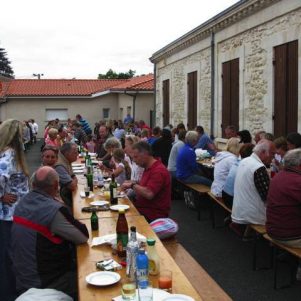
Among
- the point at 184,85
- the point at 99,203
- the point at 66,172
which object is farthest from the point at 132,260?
the point at 184,85

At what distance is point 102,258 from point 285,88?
7.51 metres

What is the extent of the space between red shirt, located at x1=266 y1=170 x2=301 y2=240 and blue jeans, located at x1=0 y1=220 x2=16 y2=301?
9.64ft

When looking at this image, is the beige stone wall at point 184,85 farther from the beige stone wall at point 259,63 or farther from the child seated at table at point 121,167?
the child seated at table at point 121,167

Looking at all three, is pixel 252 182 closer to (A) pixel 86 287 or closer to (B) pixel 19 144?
(B) pixel 19 144

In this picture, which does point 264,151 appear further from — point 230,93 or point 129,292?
point 230,93

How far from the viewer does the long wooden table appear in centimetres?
326

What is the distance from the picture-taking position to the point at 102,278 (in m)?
3.50

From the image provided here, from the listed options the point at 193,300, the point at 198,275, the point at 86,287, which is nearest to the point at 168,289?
the point at 193,300

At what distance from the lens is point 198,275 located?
4602 mm

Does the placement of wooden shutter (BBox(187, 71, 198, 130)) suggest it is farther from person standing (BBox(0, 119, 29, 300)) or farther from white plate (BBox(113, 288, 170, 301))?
white plate (BBox(113, 288, 170, 301))

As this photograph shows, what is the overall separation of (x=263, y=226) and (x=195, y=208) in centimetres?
370

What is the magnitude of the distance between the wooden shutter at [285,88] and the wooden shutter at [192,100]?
19.7ft

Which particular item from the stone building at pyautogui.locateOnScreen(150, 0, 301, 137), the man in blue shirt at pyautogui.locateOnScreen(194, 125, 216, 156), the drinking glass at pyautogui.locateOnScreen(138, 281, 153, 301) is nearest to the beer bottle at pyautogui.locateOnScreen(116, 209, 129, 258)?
the drinking glass at pyautogui.locateOnScreen(138, 281, 153, 301)

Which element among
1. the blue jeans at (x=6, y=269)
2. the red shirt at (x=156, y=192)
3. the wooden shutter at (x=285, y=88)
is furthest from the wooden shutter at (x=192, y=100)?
the blue jeans at (x=6, y=269)
